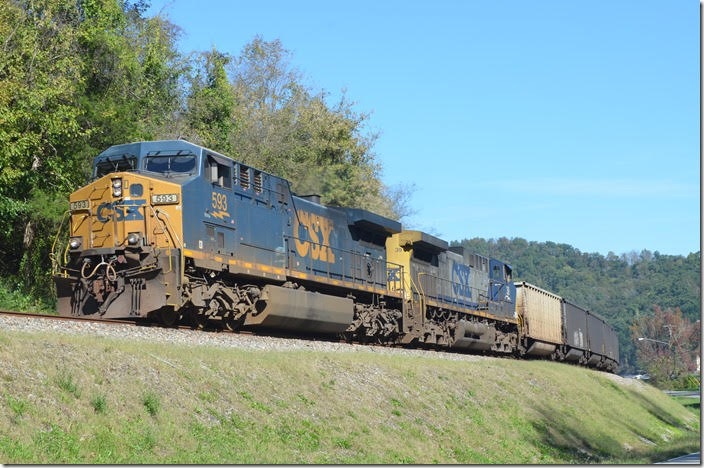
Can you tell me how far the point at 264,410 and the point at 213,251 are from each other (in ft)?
17.3

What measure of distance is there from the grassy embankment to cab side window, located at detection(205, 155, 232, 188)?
3.87 metres

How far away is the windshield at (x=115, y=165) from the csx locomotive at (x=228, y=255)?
0.07ft

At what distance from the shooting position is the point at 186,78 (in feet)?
113

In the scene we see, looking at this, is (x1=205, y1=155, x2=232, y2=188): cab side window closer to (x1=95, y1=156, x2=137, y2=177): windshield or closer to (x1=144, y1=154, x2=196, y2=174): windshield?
(x1=144, y1=154, x2=196, y2=174): windshield

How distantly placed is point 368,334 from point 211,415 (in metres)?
11.9

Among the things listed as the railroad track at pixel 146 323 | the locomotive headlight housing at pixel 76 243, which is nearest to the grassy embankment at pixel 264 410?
the railroad track at pixel 146 323

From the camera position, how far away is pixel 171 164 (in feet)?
57.0

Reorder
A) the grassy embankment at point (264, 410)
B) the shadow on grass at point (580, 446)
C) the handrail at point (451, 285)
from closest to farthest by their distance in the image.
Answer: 1. the grassy embankment at point (264, 410)
2. the shadow on grass at point (580, 446)
3. the handrail at point (451, 285)

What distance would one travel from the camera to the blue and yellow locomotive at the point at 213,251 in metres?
16.4

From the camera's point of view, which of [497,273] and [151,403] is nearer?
[151,403]

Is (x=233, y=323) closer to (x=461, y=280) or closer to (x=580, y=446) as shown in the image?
(x=580, y=446)

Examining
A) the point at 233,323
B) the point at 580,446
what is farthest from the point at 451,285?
the point at 233,323

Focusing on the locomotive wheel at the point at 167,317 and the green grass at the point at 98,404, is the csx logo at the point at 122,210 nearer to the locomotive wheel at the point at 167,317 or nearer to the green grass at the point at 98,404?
the locomotive wheel at the point at 167,317

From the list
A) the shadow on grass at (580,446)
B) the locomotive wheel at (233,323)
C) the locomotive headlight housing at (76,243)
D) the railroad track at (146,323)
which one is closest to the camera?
the railroad track at (146,323)
